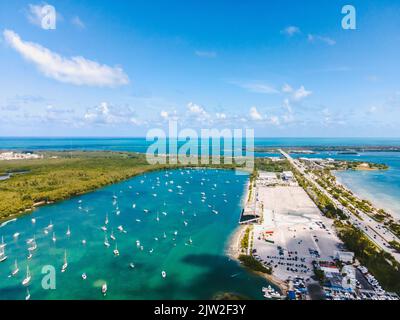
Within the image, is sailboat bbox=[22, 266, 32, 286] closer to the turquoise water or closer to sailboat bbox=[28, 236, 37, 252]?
sailboat bbox=[28, 236, 37, 252]

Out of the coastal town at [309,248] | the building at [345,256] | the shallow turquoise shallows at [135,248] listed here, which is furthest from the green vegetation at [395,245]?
the shallow turquoise shallows at [135,248]

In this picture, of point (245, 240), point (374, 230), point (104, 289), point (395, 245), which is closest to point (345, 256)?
point (395, 245)

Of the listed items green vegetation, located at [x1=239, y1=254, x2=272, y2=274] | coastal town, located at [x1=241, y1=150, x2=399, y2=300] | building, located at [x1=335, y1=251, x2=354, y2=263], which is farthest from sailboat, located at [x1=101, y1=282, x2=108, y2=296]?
building, located at [x1=335, y1=251, x2=354, y2=263]

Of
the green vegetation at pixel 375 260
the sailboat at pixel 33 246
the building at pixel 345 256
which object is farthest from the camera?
the sailboat at pixel 33 246

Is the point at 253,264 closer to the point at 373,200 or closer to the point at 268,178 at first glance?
the point at 373,200

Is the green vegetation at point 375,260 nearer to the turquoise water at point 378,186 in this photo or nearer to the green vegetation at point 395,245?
the green vegetation at point 395,245
